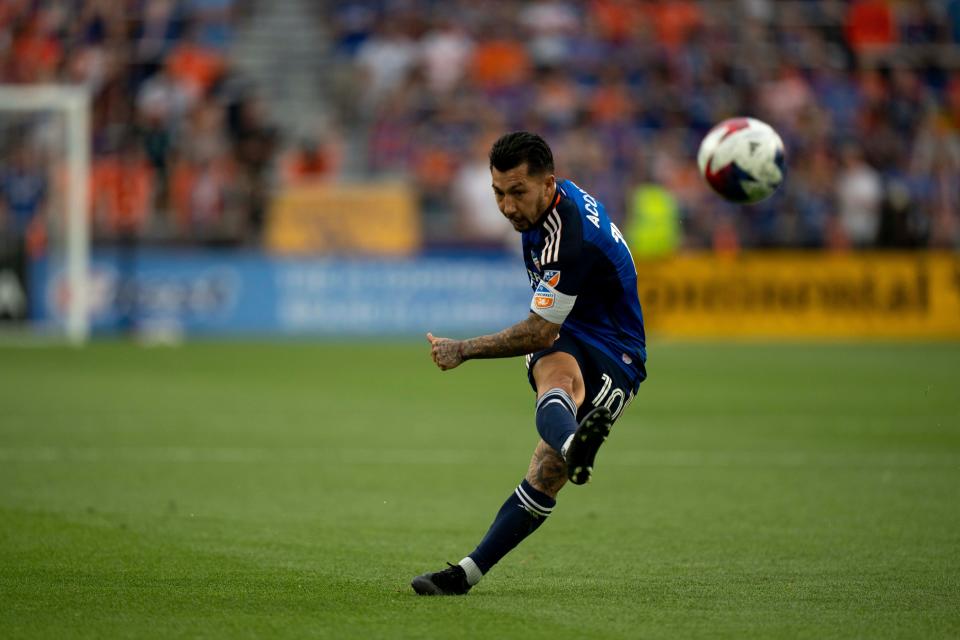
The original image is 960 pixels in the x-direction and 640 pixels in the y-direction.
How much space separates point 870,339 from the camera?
24406 mm

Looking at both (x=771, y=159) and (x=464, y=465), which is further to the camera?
(x=464, y=465)

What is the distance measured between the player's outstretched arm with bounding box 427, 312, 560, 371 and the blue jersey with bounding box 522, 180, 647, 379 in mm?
54

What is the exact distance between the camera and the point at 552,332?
6340 millimetres

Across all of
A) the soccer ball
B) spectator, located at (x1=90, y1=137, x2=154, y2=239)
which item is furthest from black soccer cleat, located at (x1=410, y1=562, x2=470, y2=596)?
spectator, located at (x1=90, y1=137, x2=154, y2=239)

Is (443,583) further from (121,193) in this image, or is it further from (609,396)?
(121,193)

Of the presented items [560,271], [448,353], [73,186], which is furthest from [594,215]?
[73,186]

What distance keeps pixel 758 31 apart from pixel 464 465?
804 inches

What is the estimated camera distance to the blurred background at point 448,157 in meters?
24.2

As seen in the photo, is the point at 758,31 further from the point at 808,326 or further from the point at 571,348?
the point at 571,348

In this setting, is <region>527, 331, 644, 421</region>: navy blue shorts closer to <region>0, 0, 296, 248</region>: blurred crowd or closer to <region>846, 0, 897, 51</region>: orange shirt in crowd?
<region>0, 0, 296, 248</region>: blurred crowd

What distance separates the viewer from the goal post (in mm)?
22859

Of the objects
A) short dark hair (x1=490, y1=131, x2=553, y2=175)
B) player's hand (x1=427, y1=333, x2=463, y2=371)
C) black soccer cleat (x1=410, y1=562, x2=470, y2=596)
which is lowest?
black soccer cleat (x1=410, y1=562, x2=470, y2=596)

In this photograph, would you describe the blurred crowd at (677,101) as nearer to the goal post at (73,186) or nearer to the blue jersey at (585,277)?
the goal post at (73,186)

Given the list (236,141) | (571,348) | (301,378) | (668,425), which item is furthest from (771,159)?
(236,141)
